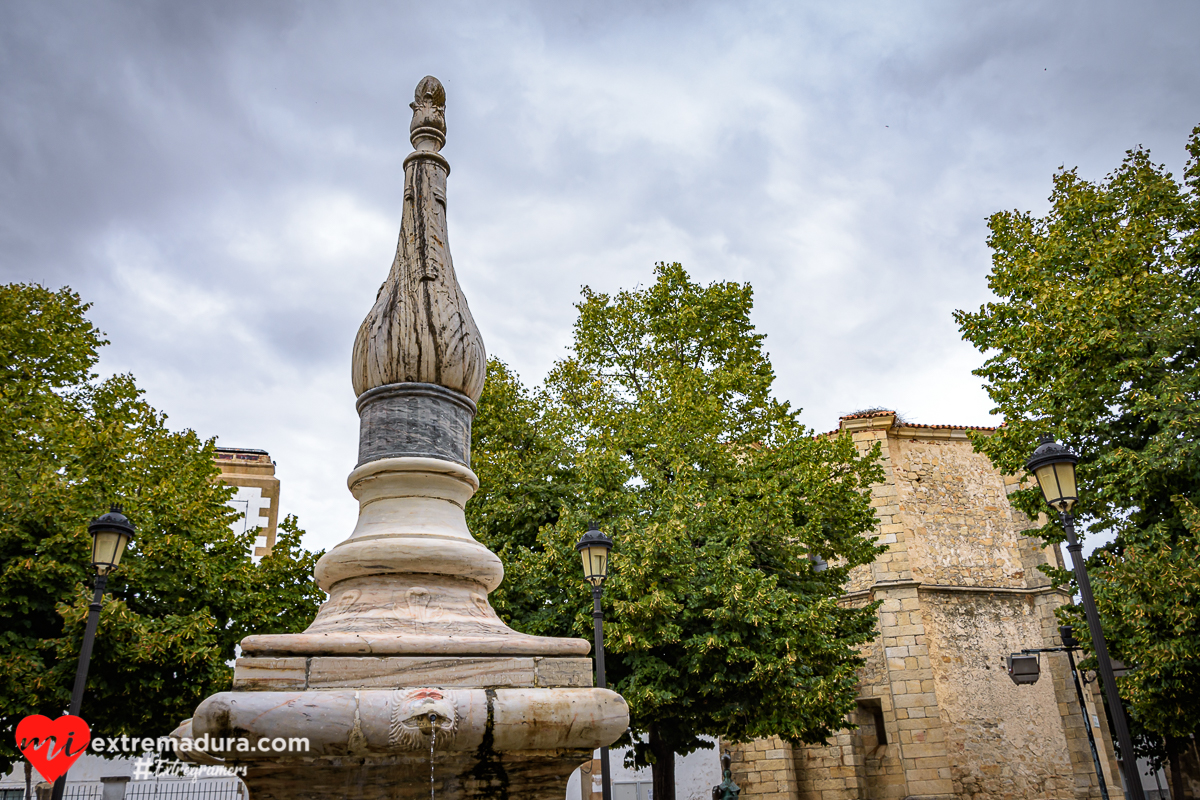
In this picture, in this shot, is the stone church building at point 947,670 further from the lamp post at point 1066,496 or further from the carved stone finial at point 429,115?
the carved stone finial at point 429,115

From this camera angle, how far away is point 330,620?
10.6ft

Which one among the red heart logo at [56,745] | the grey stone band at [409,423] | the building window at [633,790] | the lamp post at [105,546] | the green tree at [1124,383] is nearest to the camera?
the grey stone band at [409,423]

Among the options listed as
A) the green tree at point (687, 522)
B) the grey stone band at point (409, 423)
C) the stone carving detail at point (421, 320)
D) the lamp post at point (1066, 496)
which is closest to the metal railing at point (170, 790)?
the green tree at point (687, 522)

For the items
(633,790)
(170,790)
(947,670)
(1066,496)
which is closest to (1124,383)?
(1066,496)

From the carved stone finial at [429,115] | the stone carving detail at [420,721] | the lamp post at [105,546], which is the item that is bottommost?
the stone carving detail at [420,721]

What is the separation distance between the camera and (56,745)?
265 inches

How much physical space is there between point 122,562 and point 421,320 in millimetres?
9259

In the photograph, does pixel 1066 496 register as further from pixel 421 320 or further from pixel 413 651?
pixel 413 651

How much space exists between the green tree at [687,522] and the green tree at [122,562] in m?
3.90

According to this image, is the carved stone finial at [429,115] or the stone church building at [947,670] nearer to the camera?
the carved stone finial at [429,115]

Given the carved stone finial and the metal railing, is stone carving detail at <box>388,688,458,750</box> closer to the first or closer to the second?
the carved stone finial

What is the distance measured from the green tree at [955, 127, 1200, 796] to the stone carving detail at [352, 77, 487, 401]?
8946mm

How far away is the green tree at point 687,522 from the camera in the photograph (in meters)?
10.7

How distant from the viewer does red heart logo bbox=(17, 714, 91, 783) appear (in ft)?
19.8
